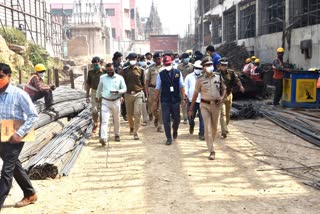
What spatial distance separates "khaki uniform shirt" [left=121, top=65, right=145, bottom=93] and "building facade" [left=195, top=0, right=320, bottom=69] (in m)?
8.33

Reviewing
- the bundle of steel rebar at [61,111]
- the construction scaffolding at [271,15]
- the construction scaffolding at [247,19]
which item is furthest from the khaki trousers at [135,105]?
the construction scaffolding at [247,19]

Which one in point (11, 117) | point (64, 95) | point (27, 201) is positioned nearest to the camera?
point (11, 117)

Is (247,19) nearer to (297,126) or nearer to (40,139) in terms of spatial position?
(297,126)

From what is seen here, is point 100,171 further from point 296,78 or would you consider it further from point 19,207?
point 296,78

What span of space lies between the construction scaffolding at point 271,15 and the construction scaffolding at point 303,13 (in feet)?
3.35

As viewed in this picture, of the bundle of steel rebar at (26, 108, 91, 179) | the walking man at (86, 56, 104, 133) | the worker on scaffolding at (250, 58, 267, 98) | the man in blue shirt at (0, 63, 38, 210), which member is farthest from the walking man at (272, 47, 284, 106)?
the man in blue shirt at (0, 63, 38, 210)

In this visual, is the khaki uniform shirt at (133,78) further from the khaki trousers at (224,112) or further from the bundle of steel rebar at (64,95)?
the bundle of steel rebar at (64,95)

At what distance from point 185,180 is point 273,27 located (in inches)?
678

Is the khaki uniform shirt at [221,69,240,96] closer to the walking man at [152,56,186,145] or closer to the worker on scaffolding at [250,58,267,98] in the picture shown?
the walking man at [152,56,186,145]

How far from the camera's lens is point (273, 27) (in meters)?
21.4

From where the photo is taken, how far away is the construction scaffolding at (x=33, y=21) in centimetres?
2598

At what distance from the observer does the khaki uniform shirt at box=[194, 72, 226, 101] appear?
23.6 feet

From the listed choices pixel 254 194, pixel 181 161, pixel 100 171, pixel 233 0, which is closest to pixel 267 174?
pixel 254 194

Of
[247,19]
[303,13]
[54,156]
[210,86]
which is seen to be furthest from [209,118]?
[247,19]
